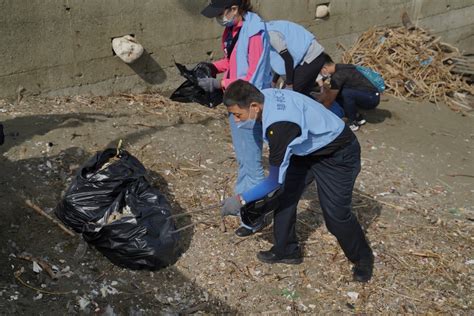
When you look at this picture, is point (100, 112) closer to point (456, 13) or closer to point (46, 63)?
point (46, 63)

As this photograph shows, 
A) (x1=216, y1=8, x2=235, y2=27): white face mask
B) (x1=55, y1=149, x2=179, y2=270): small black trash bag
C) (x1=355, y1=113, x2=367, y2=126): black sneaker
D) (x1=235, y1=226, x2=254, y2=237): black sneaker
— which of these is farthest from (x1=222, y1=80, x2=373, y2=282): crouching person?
(x1=355, y1=113, x2=367, y2=126): black sneaker

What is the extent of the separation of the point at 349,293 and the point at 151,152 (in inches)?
96.2

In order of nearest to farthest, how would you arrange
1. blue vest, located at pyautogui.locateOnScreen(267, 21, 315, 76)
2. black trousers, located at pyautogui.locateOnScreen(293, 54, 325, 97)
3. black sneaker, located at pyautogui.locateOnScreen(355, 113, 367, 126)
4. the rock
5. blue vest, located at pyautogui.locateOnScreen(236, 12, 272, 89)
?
blue vest, located at pyautogui.locateOnScreen(236, 12, 272, 89), blue vest, located at pyautogui.locateOnScreen(267, 21, 315, 76), black trousers, located at pyautogui.locateOnScreen(293, 54, 325, 97), the rock, black sneaker, located at pyautogui.locateOnScreen(355, 113, 367, 126)

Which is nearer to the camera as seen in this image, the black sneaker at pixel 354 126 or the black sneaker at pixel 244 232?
the black sneaker at pixel 244 232

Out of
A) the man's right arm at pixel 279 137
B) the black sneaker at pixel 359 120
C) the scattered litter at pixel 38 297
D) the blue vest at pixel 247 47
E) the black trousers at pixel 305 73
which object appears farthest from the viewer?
the black sneaker at pixel 359 120

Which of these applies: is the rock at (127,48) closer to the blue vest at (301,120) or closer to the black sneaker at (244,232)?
the black sneaker at (244,232)

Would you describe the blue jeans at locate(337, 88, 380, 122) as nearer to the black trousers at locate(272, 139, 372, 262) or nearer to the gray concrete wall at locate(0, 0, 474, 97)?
the gray concrete wall at locate(0, 0, 474, 97)

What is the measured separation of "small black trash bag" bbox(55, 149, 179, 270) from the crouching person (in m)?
0.61

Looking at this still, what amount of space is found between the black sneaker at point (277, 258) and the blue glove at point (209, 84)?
4.41ft

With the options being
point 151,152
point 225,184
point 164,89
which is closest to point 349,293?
point 225,184

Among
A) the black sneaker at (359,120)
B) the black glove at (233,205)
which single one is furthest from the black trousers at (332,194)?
the black sneaker at (359,120)

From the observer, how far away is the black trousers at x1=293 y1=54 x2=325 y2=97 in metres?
5.14

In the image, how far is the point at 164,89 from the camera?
728 cm

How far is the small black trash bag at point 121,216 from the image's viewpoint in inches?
159
